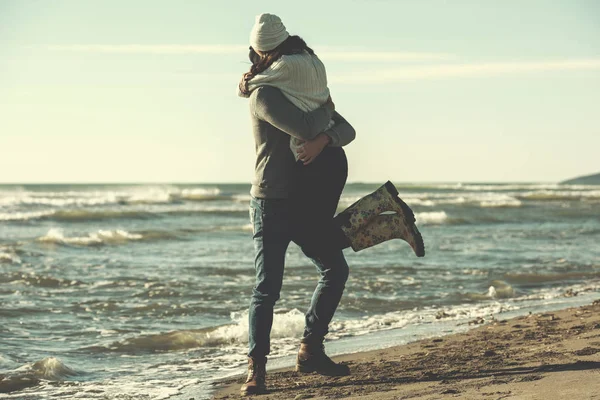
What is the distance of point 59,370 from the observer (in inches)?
204

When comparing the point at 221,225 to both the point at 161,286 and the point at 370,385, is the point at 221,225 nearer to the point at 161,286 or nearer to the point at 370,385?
the point at 161,286

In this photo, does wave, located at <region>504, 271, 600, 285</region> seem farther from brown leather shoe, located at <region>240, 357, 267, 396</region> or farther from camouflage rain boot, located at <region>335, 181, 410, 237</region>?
brown leather shoe, located at <region>240, 357, 267, 396</region>

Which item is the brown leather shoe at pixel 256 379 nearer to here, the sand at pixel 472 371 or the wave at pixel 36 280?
the sand at pixel 472 371

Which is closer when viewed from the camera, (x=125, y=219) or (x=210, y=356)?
(x=210, y=356)

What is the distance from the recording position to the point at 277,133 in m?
3.92

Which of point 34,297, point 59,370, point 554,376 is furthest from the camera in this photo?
point 34,297

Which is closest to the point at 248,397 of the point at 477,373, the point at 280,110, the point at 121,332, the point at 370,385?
the point at 370,385

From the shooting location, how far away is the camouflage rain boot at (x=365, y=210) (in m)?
4.16

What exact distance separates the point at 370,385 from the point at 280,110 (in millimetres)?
1456

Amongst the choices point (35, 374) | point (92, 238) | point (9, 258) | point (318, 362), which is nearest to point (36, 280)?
point (9, 258)

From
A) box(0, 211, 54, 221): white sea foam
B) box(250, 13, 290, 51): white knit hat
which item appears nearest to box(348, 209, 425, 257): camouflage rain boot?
box(250, 13, 290, 51): white knit hat

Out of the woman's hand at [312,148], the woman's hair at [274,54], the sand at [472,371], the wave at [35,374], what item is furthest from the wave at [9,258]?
the woman's hand at [312,148]

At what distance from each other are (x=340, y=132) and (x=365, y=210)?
448mm

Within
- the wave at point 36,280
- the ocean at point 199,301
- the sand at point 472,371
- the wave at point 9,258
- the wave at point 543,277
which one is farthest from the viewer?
the wave at point 9,258
